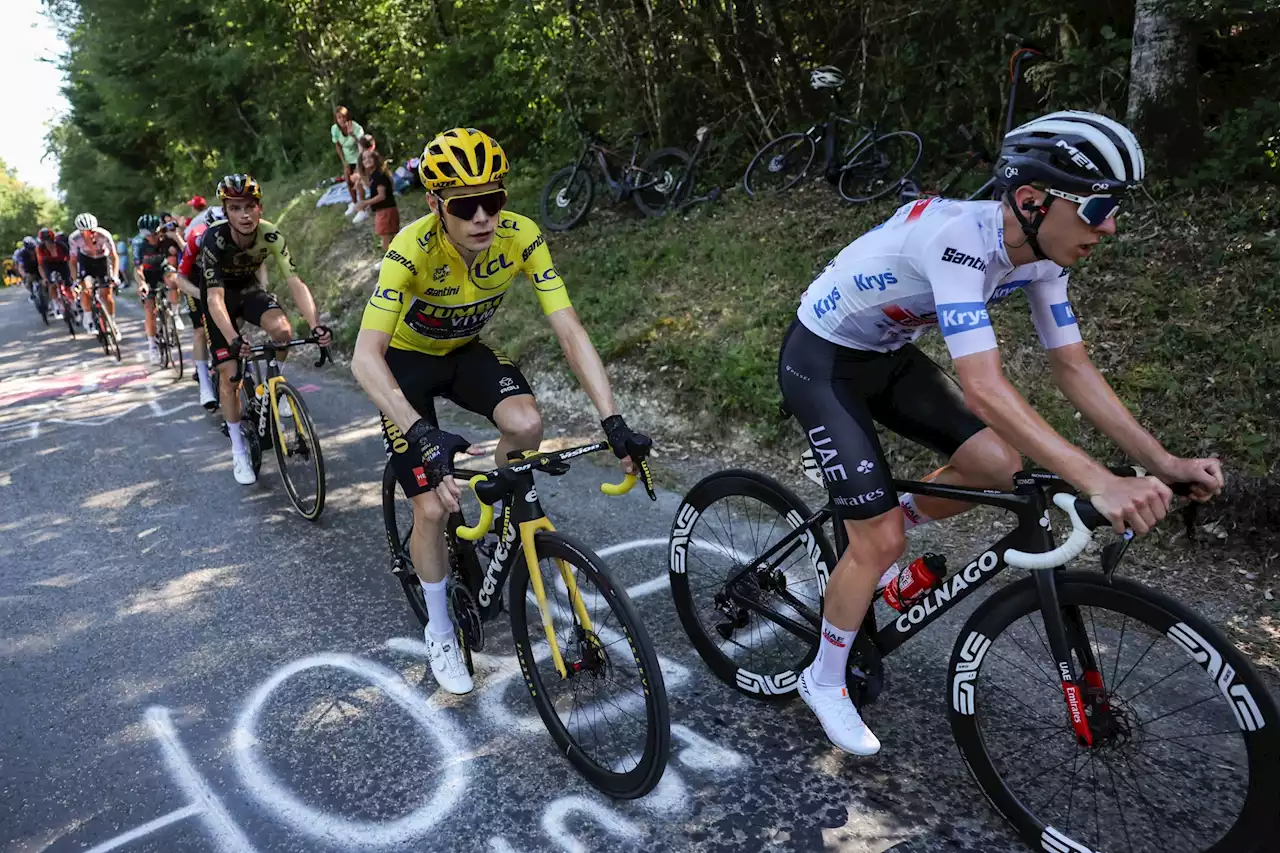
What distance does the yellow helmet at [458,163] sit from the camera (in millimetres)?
2982

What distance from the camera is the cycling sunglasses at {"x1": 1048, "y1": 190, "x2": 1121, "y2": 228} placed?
2.13 metres

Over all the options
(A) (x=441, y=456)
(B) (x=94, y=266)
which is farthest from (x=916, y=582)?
(B) (x=94, y=266)

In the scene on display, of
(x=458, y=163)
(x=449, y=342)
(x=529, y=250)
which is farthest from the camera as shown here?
(x=449, y=342)

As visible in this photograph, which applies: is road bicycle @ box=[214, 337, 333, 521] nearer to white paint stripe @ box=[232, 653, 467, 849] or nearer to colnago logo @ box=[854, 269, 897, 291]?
white paint stripe @ box=[232, 653, 467, 849]

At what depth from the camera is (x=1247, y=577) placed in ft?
12.4

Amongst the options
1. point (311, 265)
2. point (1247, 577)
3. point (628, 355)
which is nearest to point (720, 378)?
point (628, 355)

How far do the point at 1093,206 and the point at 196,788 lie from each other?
3.69 m

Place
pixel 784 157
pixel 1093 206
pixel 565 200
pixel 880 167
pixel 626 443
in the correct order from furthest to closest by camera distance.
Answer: pixel 565 200, pixel 784 157, pixel 880 167, pixel 626 443, pixel 1093 206

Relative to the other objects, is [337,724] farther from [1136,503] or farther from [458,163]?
[1136,503]

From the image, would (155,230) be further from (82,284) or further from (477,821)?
(477,821)

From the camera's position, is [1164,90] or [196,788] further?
[1164,90]

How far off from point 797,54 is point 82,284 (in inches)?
454

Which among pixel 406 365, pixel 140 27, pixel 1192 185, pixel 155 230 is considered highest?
pixel 140 27

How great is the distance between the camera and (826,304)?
2850 mm
